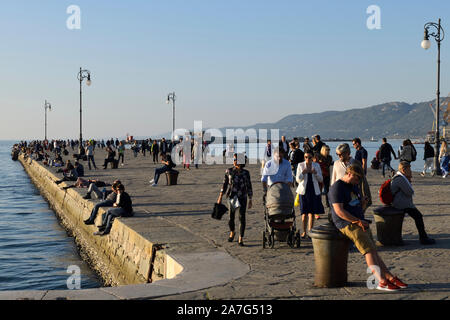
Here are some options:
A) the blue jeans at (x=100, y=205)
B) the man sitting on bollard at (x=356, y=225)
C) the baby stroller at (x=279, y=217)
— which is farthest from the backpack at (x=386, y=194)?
the blue jeans at (x=100, y=205)

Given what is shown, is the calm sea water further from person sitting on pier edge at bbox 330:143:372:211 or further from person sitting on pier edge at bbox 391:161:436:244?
person sitting on pier edge at bbox 391:161:436:244

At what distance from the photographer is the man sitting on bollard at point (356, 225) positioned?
600 centimetres

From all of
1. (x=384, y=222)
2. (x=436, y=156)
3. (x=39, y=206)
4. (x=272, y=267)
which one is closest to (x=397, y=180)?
(x=384, y=222)

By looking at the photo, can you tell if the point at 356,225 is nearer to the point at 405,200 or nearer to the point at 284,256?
the point at 284,256

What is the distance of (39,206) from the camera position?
27.7m

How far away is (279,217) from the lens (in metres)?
8.77

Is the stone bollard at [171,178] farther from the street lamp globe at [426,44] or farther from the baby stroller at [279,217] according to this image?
the street lamp globe at [426,44]

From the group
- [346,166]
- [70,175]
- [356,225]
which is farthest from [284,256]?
[70,175]

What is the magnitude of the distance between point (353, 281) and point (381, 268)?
21.7 inches

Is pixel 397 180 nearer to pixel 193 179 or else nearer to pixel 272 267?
pixel 272 267

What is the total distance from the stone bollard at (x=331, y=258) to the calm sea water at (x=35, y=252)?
6892mm

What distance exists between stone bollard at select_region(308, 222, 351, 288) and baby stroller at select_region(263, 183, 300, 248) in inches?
99.0

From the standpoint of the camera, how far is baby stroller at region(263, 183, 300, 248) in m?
8.77

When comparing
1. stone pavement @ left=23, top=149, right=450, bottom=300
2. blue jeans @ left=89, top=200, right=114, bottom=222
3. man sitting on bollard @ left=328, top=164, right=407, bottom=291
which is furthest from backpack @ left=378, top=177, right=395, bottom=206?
blue jeans @ left=89, top=200, right=114, bottom=222
